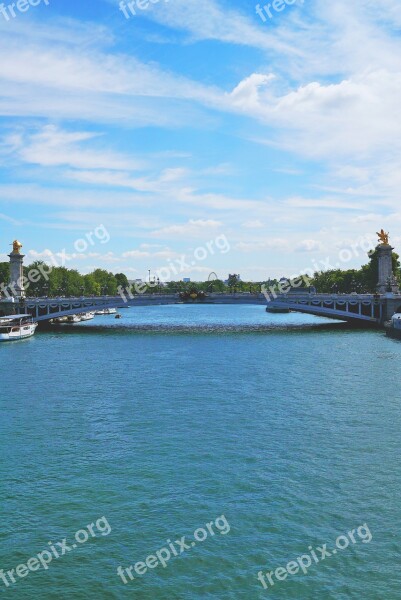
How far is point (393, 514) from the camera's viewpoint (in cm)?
2100

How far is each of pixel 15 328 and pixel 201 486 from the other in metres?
60.6

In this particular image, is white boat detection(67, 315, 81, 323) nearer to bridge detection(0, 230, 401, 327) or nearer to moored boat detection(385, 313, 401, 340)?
bridge detection(0, 230, 401, 327)

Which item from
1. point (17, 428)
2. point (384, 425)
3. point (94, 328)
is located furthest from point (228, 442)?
point (94, 328)

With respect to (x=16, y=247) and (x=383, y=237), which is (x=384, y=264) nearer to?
(x=383, y=237)

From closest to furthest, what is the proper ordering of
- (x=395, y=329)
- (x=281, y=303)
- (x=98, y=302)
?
(x=395, y=329)
(x=281, y=303)
(x=98, y=302)

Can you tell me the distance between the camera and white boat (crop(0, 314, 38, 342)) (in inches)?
3059

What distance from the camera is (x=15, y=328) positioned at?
79562 mm

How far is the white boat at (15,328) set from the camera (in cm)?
7769

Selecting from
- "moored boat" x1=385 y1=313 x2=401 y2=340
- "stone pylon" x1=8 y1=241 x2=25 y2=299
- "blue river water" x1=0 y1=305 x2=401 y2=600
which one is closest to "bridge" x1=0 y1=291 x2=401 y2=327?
"stone pylon" x1=8 y1=241 x2=25 y2=299

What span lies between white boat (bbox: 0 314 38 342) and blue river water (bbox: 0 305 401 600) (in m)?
31.5

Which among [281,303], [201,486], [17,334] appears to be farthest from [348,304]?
[201,486]

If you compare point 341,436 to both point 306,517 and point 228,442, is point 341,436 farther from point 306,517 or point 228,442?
point 306,517

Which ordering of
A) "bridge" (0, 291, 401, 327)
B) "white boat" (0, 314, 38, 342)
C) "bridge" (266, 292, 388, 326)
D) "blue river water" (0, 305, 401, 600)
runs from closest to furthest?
"blue river water" (0, 305, 401, 600) → "white boat" (0, 314, 38, 342) → "bridge" (266, 292, 388, 326) → "bridge" (0, 291, 401, 327)

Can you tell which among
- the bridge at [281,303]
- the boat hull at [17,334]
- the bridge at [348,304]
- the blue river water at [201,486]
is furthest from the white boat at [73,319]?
the blue river water at [201,486]
